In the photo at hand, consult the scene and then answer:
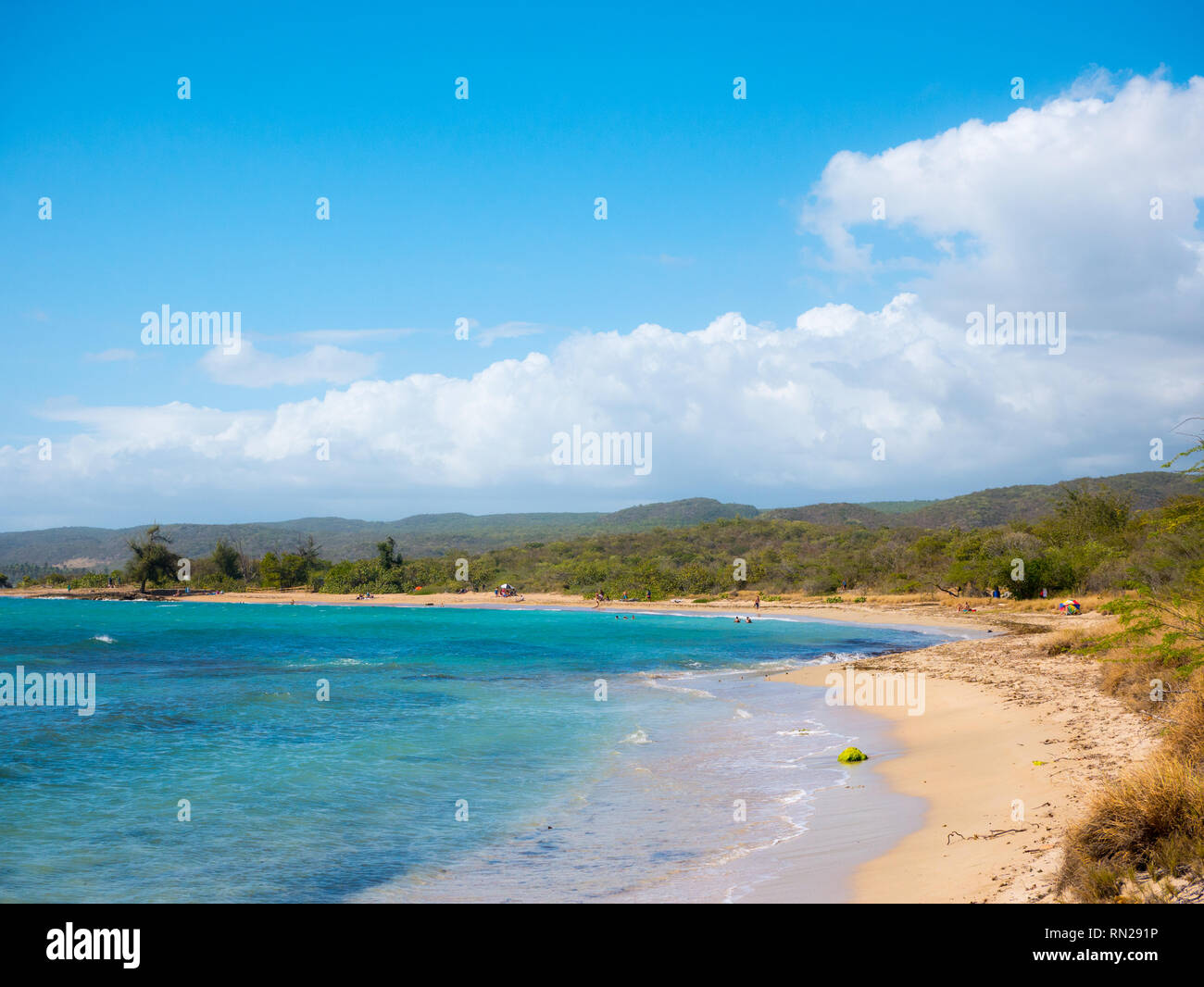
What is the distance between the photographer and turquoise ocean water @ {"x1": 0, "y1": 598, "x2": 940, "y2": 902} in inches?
361

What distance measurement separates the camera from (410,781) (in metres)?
13.9

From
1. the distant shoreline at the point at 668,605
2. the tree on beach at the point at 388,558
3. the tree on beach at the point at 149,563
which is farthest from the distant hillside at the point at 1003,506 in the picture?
the tree on beach at the point at 149,563

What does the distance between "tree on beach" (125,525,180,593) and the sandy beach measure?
344ft

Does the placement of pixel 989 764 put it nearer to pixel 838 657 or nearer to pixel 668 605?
pixel 838 657

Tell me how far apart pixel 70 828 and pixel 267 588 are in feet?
333

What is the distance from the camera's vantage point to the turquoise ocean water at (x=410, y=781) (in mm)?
9172

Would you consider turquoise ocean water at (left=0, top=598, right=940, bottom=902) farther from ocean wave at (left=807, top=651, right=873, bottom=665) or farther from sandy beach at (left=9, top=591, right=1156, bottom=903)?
sandy beach at (left=9, top=591, right=1156, bottom=903)

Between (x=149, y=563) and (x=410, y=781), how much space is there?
111721 mm

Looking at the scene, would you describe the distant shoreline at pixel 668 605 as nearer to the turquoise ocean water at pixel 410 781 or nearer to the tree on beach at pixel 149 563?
the tree on beach at pixel 149 563

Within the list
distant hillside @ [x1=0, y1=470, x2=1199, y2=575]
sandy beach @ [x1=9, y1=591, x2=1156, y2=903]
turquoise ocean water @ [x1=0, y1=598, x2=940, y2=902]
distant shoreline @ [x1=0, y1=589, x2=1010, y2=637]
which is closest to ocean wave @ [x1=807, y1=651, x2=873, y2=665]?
turquoise ocean water @ [x1=0, y1=598, x2=940, y2=902]

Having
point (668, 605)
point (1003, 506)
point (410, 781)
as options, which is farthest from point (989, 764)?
point (1003, 506)

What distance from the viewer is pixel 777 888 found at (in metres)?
8.03

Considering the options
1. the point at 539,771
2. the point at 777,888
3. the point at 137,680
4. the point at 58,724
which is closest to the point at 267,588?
the point at 137,680
